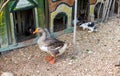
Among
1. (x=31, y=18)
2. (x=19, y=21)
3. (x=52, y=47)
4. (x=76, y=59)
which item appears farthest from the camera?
(x=31, y=18)

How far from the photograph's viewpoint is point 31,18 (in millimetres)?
5516

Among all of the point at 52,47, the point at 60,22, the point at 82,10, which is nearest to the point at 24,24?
the point at 60,22

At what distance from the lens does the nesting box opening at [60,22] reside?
557 cm

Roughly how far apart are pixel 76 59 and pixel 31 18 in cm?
123

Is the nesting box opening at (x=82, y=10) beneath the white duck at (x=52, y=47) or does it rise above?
above

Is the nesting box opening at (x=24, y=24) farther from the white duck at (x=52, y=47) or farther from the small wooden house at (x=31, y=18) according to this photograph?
the white duck at (x=52, y=47)

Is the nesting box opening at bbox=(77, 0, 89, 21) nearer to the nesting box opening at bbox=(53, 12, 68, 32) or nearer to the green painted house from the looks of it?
the nesting box opening at bbox=(53, 12, 68, 32)

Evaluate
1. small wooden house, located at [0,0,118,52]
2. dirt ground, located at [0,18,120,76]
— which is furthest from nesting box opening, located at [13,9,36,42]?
dirt ground, located at [0,18,120,76]

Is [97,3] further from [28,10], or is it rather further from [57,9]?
[28,10]

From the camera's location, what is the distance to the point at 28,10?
5.45 m

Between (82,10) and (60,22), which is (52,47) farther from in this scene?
(82,10)

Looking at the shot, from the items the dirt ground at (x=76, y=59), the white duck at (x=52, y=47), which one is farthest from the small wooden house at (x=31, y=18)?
the white duck at (x=52, y=47)

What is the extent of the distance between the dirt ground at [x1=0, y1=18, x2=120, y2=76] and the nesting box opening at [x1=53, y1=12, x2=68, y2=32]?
0.77 feet

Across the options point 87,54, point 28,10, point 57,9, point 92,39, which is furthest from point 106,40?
point 28,10
